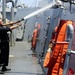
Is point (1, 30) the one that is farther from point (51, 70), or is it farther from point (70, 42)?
point (70, 42)

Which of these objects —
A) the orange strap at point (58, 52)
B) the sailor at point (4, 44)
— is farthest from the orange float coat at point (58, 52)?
the sailor at point (4, 44)

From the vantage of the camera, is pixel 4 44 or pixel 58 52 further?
pixel 4 44

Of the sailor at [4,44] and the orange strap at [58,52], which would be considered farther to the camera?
the sailor at [4,44]

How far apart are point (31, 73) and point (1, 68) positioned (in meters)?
1.38

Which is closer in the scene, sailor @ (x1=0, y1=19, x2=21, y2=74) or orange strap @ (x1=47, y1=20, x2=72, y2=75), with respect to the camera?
orange strap @ (x1=47, y1=20, x2=72, y2=75)

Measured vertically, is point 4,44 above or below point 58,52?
below

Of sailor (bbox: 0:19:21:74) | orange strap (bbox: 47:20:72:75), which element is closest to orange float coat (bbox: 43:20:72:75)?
orange strap (bbox: 47:20:72:75)

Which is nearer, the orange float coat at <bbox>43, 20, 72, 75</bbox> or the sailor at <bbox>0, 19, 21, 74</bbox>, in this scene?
the orange float coat at <bbox>43, 20, 72, 75</bbox>

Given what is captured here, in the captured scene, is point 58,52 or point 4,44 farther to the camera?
point 4,44

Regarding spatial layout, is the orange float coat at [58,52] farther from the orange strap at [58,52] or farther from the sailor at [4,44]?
the sailor at [4,44]

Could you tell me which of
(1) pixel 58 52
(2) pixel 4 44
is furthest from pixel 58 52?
(2) pixel 4 44

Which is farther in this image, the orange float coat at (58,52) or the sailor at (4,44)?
the sailor at (4,44)

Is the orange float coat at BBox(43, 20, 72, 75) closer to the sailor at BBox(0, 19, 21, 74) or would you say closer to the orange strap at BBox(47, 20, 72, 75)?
the orange strap at BBox(47, 20, 72, 75)

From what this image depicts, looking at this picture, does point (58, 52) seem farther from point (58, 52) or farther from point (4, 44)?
point (4, 44)
